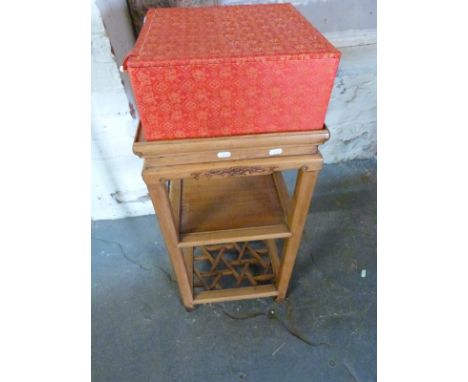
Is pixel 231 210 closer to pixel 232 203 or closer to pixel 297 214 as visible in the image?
pixel 232 203

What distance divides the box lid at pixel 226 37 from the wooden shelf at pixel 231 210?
444 mm

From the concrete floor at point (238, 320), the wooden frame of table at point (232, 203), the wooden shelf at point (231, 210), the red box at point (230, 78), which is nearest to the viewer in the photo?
the red box at point (230, 78)

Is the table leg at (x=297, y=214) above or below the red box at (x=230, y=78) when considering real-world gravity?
below

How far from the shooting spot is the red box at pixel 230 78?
521 mm

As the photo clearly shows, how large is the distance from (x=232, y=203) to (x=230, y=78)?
457 millimetres

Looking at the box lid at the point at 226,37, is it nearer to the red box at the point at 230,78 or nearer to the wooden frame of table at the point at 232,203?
the red box at the point at 230,78

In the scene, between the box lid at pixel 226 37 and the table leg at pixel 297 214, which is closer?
the box lid at pixel 226 37

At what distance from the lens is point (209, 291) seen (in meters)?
1.08

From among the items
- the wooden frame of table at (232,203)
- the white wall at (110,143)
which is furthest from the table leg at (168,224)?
the white wall at (110,143)

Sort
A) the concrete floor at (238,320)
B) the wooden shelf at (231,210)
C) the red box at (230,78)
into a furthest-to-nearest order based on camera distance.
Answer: the concrete floor at (238,320) → the wooden shelf at (231,210) → the red box at (230,78)

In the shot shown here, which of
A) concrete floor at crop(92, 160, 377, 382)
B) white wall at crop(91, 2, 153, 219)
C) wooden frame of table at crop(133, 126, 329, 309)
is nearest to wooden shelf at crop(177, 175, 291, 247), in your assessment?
wooden frame of table at crop(133, 126, 329, 309)

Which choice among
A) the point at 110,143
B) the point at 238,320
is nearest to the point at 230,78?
the point at 110,143

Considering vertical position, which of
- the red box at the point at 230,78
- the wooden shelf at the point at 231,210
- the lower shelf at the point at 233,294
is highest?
the red box at the point at 230,78

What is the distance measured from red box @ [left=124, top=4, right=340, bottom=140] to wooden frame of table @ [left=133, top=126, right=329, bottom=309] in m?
0.03
